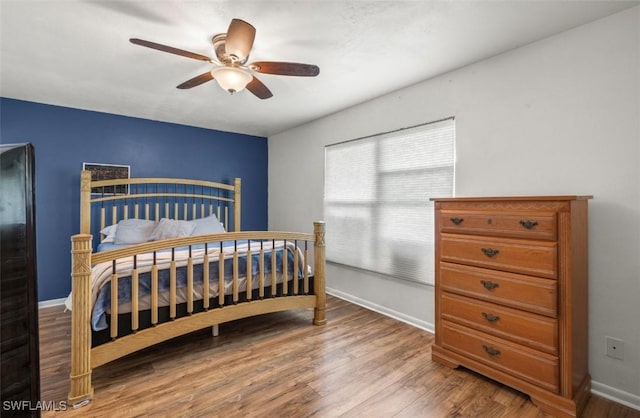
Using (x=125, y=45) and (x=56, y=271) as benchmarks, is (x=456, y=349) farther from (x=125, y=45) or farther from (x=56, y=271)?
(x=56, y=271)

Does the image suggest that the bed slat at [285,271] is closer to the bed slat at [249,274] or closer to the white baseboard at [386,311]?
the bed slat at [249,274]

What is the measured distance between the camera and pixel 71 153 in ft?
10.9

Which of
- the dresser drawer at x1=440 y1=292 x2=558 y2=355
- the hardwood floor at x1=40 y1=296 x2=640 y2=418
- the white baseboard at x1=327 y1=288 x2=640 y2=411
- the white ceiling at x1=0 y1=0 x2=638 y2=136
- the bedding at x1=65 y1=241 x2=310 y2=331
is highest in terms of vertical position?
the white ceiling at x1=0 y1=0 x2=638 y2=136

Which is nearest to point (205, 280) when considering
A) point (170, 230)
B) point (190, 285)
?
point (190, 285)

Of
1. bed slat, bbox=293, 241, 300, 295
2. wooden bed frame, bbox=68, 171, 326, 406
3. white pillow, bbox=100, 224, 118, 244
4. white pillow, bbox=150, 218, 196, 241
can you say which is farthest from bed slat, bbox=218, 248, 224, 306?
white pillow, bbox=100, 224, 118, 244

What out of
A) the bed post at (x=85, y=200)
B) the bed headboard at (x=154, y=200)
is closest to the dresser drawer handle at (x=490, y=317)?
the bed headboard at (x=154, y=200)

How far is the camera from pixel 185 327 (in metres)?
2.15

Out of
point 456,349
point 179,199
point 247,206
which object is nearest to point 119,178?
point 179,199

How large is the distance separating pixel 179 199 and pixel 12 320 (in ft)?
12.5

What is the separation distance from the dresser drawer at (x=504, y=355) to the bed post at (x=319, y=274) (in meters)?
1.09

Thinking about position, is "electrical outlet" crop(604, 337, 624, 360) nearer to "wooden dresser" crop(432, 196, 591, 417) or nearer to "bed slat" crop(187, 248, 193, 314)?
"wooden dresser" crop(432, 196, 591, 417)

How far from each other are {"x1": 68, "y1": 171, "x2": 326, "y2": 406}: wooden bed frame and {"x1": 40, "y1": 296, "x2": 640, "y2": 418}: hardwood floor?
21 centimetres

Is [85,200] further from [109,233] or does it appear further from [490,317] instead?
[490,317]

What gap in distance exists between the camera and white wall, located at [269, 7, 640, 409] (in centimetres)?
168
